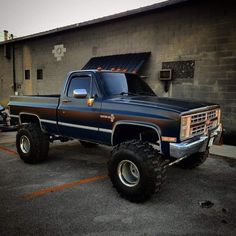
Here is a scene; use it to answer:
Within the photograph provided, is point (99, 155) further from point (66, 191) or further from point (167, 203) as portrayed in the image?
point (167, 203)

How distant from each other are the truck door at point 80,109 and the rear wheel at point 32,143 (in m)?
0.72

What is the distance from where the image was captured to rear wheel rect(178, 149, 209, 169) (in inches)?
199

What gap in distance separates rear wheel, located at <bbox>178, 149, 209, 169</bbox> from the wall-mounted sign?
10.8 m

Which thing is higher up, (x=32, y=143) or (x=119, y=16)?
(x=119, y=16)

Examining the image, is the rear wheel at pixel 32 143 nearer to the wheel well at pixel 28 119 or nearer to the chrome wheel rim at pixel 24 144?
the chrome wheel rim at pixel 24 144

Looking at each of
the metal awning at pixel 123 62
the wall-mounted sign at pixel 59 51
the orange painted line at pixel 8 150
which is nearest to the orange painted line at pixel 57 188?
the orange painted line at pixel 8 150

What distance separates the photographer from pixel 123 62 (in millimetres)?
10203

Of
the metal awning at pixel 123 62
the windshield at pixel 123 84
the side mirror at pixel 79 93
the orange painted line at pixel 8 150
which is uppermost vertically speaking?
the metal awning at pixel 123 62

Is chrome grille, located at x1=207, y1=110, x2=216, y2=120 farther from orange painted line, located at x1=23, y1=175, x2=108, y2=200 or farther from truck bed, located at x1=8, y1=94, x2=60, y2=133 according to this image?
truck bed, located at x1=8, y1=94, x2=60, y2=133

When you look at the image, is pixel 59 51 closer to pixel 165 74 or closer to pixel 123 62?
pixel 123 62

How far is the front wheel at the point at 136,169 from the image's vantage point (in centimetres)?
352

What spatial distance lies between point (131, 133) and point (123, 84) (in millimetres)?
1042

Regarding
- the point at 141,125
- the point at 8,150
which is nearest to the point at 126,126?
the point at 141,125

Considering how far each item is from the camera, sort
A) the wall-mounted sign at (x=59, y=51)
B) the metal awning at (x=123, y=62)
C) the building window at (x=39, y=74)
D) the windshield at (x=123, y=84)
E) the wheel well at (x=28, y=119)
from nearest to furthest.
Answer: the windshield at (x=123, y=84) < the wheel well at (x=28, y=119) < the metal awning at (x=123, y=62) < the wall-mounted sign at (x=59, y=51) < the building window at (x=39, y=74)
